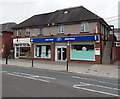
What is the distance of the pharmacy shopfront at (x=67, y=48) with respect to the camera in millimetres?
24384

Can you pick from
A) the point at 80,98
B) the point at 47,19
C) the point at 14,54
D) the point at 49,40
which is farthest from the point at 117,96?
the point at 14,54

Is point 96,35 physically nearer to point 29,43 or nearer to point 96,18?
point 96,18

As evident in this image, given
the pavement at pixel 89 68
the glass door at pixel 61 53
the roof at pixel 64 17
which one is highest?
the roof at pixel 64 17

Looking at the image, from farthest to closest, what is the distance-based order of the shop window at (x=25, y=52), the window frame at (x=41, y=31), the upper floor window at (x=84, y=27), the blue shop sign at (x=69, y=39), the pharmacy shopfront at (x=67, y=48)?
1. the shop window at (x=25, y=52)
2. the window frame at (x=41, y=31)
3. the upper floor window at (x=84, y=27)
4. the pharmacy shopfront at (x=67, y=48)
5. the blue shop sign at (x=69, y=39)

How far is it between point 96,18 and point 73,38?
13.1 feet

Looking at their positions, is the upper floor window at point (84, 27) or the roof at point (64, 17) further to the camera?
the roof at point (64, 17)

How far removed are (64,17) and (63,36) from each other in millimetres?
3498

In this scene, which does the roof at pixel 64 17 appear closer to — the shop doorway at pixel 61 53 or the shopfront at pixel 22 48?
the shopfront at pixel 22 48

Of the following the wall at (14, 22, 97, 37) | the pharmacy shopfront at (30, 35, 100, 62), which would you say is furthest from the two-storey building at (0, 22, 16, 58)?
the pharmacy shopfront at (30, 35, 100, 62)

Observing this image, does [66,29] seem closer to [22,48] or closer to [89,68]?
[89,68]

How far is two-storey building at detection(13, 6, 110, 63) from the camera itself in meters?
Answer: 24.3

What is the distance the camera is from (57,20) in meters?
28.6

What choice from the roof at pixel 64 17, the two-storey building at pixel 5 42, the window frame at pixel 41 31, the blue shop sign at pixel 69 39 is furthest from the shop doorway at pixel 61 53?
the two-storey building at pixel 5 42

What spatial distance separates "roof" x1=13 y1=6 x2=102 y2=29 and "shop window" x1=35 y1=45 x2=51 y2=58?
11.5 feet
